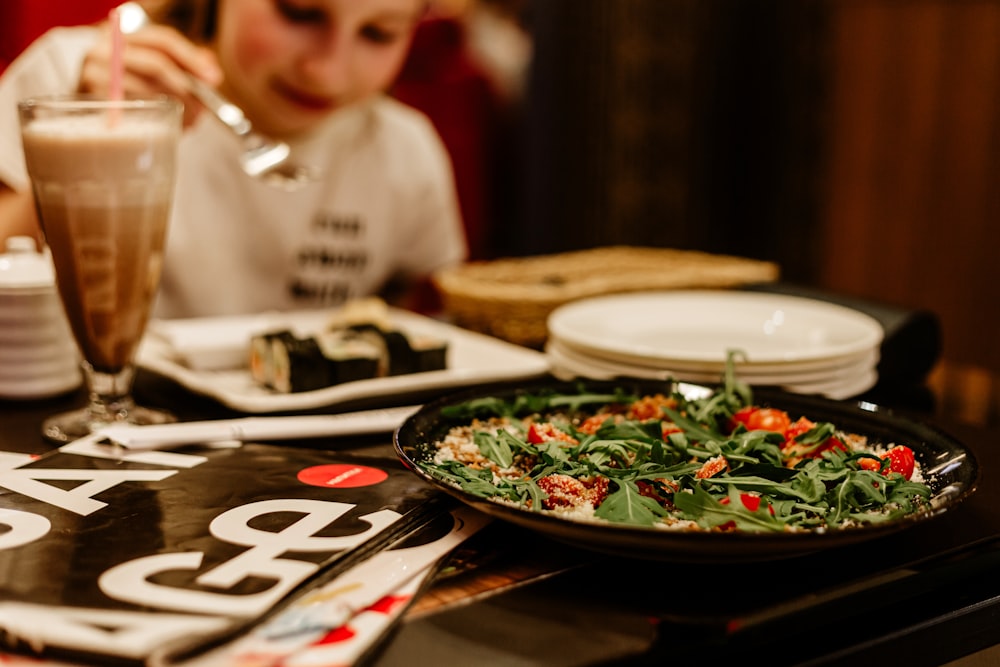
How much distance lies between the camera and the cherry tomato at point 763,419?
890 millimetres

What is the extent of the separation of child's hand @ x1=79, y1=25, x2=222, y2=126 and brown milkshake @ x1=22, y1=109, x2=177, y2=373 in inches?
18.9

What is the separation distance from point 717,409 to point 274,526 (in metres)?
0.44

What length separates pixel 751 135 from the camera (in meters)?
4.58

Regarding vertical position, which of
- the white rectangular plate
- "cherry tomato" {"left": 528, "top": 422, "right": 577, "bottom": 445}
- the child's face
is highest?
the child's face

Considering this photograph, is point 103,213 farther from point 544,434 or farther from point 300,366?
point 544,434

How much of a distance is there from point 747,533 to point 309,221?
1887mm

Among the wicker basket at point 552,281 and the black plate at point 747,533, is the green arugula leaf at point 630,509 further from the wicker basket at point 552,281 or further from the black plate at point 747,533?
the wicker basket at point 552,281

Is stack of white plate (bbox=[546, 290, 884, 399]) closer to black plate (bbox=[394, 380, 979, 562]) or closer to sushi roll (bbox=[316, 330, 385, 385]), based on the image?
black plate (bbox=[394, 380, 979, 562])

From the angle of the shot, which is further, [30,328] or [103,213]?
[30,328]

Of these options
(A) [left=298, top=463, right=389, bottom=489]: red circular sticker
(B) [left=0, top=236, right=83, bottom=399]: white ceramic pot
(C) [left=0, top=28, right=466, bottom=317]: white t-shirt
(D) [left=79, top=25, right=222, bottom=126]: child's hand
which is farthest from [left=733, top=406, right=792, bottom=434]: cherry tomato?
(C) [left=0, top=28, right=466, bottom=317]: white t-shirt

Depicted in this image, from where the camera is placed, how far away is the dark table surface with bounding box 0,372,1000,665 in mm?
587

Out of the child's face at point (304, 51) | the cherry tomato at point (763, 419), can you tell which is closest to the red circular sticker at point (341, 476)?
the cherry tomato at point (763, 419)

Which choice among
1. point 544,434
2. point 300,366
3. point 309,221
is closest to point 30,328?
point 300,366

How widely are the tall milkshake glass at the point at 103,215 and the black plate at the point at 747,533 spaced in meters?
0.41
